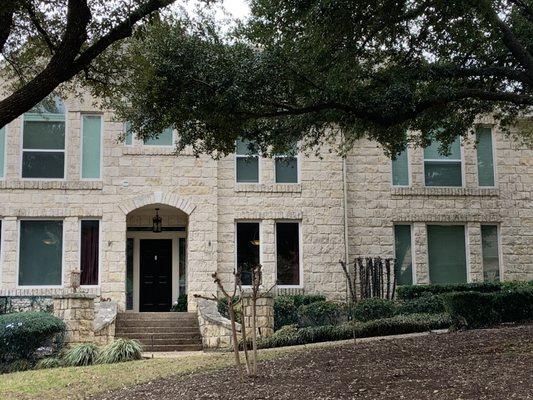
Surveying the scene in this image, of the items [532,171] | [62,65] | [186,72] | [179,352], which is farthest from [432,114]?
[532,171]

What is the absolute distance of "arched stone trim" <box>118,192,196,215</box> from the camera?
18.1 meters

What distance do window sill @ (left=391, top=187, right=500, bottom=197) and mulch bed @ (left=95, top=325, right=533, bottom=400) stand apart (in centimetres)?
853

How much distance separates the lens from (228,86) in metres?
10.7

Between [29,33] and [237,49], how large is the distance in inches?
126

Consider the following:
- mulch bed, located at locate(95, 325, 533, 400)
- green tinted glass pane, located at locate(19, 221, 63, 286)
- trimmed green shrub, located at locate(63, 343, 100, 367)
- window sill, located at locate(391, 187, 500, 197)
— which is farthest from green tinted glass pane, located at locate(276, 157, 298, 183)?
mulch bed, located at locate(95, 325, 533, 400)

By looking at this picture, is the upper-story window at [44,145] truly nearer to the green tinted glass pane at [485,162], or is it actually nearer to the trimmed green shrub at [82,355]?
the trimmed green shrub at [82,355]

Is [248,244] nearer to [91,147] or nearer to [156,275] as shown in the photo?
[156,275]

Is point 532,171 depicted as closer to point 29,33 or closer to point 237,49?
point 237,49

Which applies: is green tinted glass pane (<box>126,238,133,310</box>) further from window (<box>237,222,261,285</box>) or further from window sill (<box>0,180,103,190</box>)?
window (<box>237,222,261,285</box>)

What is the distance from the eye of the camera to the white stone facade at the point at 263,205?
17.9 meters

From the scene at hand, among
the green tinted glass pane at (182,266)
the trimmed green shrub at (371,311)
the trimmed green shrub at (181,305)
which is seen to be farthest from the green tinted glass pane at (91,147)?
the trimmed green shrub at (371,311)

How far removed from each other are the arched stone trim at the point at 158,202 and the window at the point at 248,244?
1.57m

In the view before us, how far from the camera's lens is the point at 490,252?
1978cm

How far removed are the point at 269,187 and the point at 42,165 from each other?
6.04 metres
